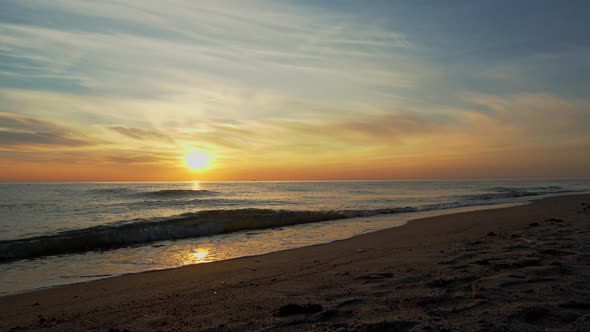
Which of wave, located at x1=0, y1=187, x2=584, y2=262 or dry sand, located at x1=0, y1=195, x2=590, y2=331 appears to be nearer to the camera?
dry sand, located at x1=0, y1=195, x2=590, y2=331

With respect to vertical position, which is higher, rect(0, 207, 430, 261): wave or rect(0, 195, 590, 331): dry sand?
rect(0, 195, 590, 331): dry sand

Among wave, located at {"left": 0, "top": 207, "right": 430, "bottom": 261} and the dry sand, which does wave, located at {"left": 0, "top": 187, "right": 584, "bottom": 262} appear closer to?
wave, located at {"left": 0, "top": 207, "right": 430, "bottom": 261}

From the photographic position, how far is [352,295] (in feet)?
14.1

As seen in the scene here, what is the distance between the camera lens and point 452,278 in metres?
4.70

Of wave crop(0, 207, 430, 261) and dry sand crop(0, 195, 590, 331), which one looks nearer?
dry sand crop(0, 195, 590, 331)

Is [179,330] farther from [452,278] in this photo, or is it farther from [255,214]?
[255,214]

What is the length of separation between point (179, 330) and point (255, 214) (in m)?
14.3

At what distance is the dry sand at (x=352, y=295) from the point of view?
3.38 m

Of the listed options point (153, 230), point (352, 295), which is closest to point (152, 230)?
point (153, 230)

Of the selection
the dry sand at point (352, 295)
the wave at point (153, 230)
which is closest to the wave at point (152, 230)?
the wave at point (153, 230)

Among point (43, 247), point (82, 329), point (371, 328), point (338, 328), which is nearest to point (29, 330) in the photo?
point (82, 329)

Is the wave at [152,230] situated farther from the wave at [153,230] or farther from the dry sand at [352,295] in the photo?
the dry sand at [352,295]

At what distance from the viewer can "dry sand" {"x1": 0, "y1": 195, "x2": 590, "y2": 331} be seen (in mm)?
3385

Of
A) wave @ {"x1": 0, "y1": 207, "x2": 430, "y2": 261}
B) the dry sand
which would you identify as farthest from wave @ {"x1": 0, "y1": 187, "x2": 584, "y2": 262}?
the dry sand
